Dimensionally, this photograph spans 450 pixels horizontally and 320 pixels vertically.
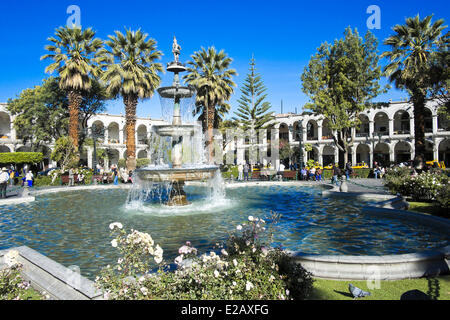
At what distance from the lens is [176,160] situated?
11.7m

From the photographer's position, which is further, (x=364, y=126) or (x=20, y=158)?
(x=364, y=126)

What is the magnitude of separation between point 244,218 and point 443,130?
121 ft

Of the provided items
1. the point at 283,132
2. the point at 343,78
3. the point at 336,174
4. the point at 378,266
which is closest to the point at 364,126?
the point at 283,132

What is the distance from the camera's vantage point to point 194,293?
3.00 meters

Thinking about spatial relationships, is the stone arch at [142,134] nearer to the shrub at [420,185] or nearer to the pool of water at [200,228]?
the pool of water at [200,228]

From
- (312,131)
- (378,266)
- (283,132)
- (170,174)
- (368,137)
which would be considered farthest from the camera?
(283,132)

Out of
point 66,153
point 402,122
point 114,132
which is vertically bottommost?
point 66,153

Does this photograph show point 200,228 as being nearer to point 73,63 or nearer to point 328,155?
point 73,63

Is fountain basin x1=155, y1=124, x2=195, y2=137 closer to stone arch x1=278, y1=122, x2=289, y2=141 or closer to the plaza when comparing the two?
the plaza

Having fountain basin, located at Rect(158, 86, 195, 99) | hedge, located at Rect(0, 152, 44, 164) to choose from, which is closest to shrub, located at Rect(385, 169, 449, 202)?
fountain basin, located at Rect(158, 86, 195, 99)

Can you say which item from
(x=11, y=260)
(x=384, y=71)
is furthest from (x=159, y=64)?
(x=11, y=260)

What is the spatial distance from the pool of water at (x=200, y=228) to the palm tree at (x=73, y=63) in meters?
13.2

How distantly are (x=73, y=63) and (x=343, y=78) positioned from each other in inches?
814

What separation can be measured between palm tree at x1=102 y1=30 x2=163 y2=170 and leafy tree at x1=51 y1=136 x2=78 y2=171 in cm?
385
